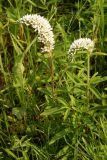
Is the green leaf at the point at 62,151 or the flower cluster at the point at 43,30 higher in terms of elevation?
the flower cluster at the point at 43,30

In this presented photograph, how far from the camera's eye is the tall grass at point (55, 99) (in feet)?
6.23

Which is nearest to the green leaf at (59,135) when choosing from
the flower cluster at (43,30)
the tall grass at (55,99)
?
the tall grass at (55,99)

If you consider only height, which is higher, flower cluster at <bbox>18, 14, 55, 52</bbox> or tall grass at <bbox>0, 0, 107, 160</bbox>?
flower cluster at <bbox>18, 14, 55, 52</bbox>

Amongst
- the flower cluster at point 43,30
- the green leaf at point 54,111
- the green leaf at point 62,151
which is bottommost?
the green leaf at point 62,151

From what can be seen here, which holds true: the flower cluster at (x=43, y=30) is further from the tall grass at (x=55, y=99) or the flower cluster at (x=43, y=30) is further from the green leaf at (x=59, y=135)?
the green leaf at (x=59, y=135)

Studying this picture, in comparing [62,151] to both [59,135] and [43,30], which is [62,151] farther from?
[43,30]

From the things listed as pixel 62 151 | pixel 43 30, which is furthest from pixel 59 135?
pixel 43 30

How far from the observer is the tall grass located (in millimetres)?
1900

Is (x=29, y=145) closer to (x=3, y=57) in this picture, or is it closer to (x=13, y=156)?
(x=13, y=156)

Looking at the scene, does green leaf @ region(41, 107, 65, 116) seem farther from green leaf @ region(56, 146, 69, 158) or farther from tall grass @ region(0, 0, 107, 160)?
green leaf @ region(56, 146, 69, 158)

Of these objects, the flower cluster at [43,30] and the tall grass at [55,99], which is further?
the tall grass at [55,99]

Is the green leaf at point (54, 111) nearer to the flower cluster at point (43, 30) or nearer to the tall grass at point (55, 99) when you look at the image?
the tall grass at point (55, 99)

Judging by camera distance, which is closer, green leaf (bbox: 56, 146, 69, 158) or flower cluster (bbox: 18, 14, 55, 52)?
flower cluster (bbox: 18, 14, 55, 52)

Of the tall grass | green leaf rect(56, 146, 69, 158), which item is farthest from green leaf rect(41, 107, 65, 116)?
green leaf rect(56, 146, 69, 158)
